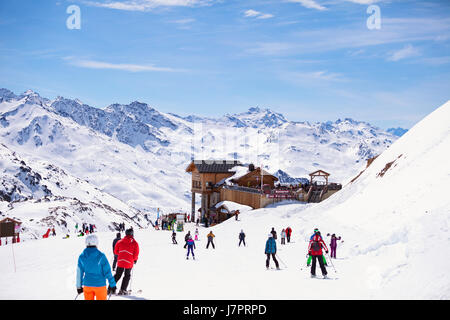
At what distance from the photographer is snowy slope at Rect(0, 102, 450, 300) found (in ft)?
41.2

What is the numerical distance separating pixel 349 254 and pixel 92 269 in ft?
44.8

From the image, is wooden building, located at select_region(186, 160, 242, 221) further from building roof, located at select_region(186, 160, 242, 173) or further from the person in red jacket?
the person in red jacket

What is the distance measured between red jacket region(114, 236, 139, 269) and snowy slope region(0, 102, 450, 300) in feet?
3.62

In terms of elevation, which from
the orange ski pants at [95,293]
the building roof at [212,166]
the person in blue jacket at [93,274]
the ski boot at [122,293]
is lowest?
the ski boot at [122,293]

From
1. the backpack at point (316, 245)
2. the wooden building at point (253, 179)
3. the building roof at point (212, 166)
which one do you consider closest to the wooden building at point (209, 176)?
the building roof at point (212, 166)

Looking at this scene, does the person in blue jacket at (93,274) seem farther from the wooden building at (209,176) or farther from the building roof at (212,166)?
the building roof at (212,166)

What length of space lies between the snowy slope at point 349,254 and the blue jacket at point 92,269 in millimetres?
2898

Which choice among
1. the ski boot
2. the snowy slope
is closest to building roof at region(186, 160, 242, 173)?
the snowy slope

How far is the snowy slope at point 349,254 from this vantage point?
12.6m

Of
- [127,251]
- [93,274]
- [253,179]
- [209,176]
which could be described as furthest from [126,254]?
[209,176]

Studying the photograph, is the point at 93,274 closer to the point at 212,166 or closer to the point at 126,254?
the point at 126,254

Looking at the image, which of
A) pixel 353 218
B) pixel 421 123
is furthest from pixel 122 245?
pixel 421 123
